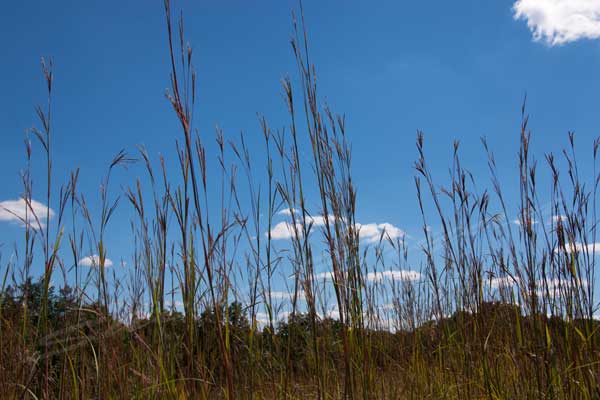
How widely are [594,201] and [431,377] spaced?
4.45 ft

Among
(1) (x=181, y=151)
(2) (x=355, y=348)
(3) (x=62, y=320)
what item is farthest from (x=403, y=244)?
(1) (x=181, y=151)

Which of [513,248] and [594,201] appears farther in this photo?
[513,248]

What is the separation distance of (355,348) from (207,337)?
2.77 ft

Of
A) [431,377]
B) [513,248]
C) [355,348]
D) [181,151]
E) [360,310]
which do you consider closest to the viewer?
[181,151]

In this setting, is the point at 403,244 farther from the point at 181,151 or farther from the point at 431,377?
the point at 181,151

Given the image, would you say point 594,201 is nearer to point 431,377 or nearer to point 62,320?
point 431,377

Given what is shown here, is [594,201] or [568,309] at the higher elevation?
[594,201]

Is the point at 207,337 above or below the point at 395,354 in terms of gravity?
above

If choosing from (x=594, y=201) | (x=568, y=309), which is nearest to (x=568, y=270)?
(x=568, y=309)

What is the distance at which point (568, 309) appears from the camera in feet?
6.73

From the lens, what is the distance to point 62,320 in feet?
9.66

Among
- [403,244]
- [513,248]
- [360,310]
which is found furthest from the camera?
[403,244]

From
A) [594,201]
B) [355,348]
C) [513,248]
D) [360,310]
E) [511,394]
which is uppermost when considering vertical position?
[594,201]

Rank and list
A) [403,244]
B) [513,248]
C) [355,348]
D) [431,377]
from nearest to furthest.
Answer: [355,348] < [513,248] < [431,377] < [403,244]
